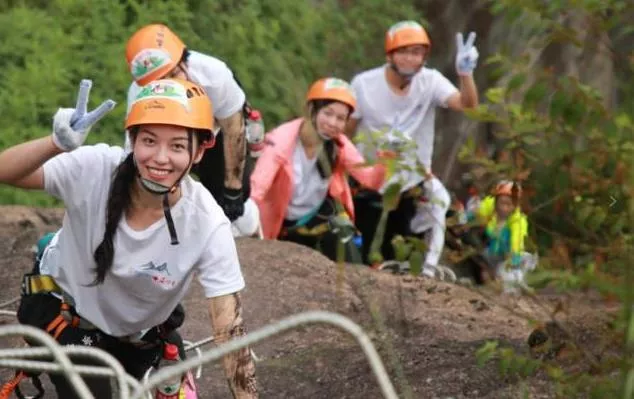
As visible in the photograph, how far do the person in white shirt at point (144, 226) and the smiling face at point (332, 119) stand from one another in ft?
17.4

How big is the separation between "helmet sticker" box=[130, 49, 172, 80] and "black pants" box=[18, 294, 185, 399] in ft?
8.39

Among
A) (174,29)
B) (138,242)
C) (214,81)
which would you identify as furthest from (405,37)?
(138,242)

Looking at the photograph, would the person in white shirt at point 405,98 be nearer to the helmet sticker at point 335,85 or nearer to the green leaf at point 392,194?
the helmet sticker at point 335,85

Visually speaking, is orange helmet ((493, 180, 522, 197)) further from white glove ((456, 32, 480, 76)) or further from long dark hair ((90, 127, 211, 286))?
white glove ((456, 32, 480, 76))

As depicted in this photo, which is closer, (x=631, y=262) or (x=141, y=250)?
(x=631, y=262)

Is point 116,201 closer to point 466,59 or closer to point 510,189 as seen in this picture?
point 510,189

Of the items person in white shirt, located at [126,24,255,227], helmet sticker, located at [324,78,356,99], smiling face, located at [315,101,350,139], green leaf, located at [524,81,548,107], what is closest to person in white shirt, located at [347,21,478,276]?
helmet sticker, located at [324,78,356,99]

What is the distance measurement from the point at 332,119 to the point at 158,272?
557cm

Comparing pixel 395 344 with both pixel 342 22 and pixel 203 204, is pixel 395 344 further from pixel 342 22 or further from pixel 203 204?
pixel 342 22

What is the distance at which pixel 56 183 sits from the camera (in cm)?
595

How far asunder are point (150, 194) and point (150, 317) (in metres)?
0.49

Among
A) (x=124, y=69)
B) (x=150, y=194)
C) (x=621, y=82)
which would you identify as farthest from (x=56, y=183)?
(x=124, y=69)

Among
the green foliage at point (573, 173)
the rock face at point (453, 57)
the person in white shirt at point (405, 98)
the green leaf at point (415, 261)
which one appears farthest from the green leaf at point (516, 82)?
the rock face at point (453, 57)

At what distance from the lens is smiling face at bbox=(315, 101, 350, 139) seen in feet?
37.9
